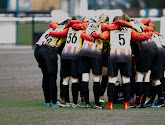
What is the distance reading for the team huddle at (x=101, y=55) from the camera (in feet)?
31.5

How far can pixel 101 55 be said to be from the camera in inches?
385

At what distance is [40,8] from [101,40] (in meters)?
38.4

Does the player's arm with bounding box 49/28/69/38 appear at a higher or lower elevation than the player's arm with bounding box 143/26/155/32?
lower

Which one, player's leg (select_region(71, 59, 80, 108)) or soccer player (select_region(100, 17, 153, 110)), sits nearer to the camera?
soccer player (select_region(100, 17, 153, 110))

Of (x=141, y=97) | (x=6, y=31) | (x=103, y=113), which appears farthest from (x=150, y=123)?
(x=6, y=31)

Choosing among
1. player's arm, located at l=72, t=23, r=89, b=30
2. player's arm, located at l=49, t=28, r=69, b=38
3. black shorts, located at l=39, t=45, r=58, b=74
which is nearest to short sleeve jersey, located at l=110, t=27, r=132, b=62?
player's arm, located at l=72, t=23, r=89, b=30

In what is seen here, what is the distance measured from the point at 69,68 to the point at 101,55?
85 centimetres

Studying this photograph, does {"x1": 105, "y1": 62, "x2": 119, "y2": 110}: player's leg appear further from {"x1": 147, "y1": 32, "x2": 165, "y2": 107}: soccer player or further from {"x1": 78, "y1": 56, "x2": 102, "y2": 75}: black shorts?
{"x1": 147, "y1": 32, "x2": 165, "y2": 107}: soccer player

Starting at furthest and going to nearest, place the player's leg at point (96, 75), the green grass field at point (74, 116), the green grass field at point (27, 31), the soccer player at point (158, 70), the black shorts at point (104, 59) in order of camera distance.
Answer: the green grass field at point (27, 31) → the black shorts at point (104, 59) → the soccer player at point (158, 70) → the player's leg at point (96, 75) → the green grass field at point (74, 116)

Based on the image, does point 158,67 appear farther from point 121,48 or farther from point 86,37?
point 86,37

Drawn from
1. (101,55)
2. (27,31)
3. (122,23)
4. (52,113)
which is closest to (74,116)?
(52,113)

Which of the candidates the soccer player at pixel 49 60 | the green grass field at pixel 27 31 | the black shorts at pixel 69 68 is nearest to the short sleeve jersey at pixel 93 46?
the black shorts at pixel 69 68

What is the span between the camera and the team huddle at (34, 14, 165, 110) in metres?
9.59

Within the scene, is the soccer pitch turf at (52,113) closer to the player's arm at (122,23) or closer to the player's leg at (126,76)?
the player's leg at (126,76)
